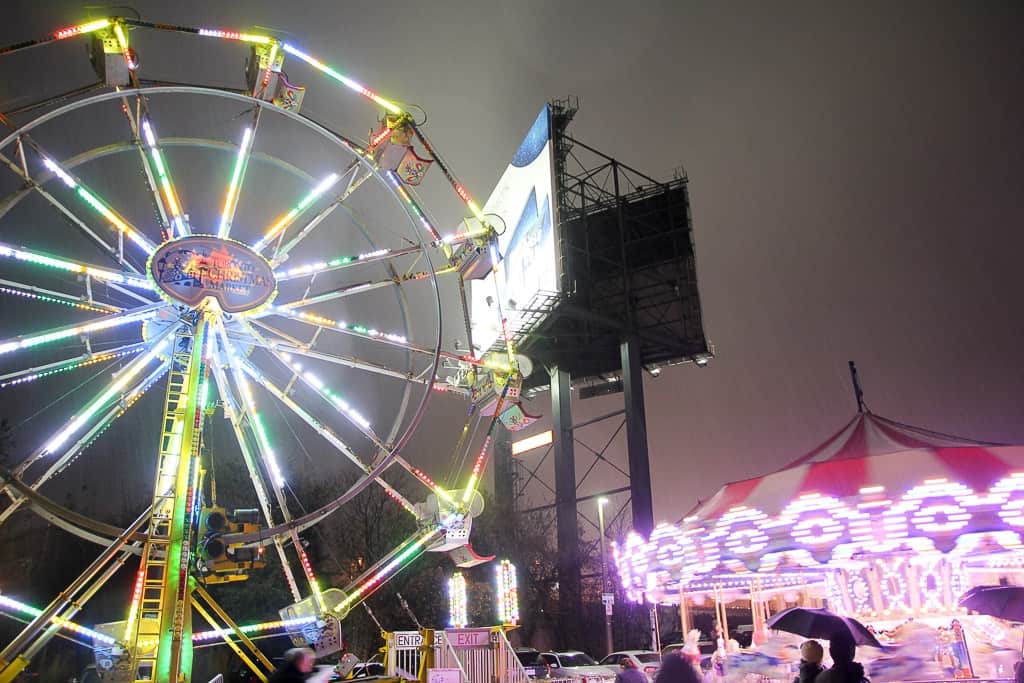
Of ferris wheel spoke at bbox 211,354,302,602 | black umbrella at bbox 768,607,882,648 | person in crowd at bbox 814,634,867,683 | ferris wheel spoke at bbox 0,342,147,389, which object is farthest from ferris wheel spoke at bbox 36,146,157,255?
person in crowd at bbox 814,634,867,683

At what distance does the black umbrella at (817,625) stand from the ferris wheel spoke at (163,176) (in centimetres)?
1107

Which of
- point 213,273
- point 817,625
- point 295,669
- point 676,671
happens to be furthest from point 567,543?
point 295,669

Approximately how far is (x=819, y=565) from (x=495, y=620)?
71.0ft

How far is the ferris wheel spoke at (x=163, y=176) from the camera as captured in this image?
12.2 meters

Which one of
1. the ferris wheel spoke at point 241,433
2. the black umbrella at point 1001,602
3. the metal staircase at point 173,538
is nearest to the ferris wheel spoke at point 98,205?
the metal staircase at point 173,538

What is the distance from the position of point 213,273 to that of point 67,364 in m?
3.08

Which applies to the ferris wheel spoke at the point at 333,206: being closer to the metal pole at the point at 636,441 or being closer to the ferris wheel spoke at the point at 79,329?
the ferris wheel spoke at the point at 79,329

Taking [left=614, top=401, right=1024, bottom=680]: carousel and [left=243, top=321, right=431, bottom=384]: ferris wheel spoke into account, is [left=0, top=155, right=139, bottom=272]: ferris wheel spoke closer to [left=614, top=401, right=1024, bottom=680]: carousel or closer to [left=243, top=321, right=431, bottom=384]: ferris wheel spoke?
[left=243, top=321, right=431, bottom=384]: ferris wheel spoke

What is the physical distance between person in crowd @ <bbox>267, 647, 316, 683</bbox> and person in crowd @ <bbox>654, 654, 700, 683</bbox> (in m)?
3.06

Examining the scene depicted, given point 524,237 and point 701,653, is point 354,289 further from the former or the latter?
point 524,237

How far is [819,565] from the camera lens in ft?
39.8

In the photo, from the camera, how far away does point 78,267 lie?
449 inches

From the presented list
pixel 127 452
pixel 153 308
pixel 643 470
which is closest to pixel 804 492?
pixel 153 308

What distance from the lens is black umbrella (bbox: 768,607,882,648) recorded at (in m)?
8.55
